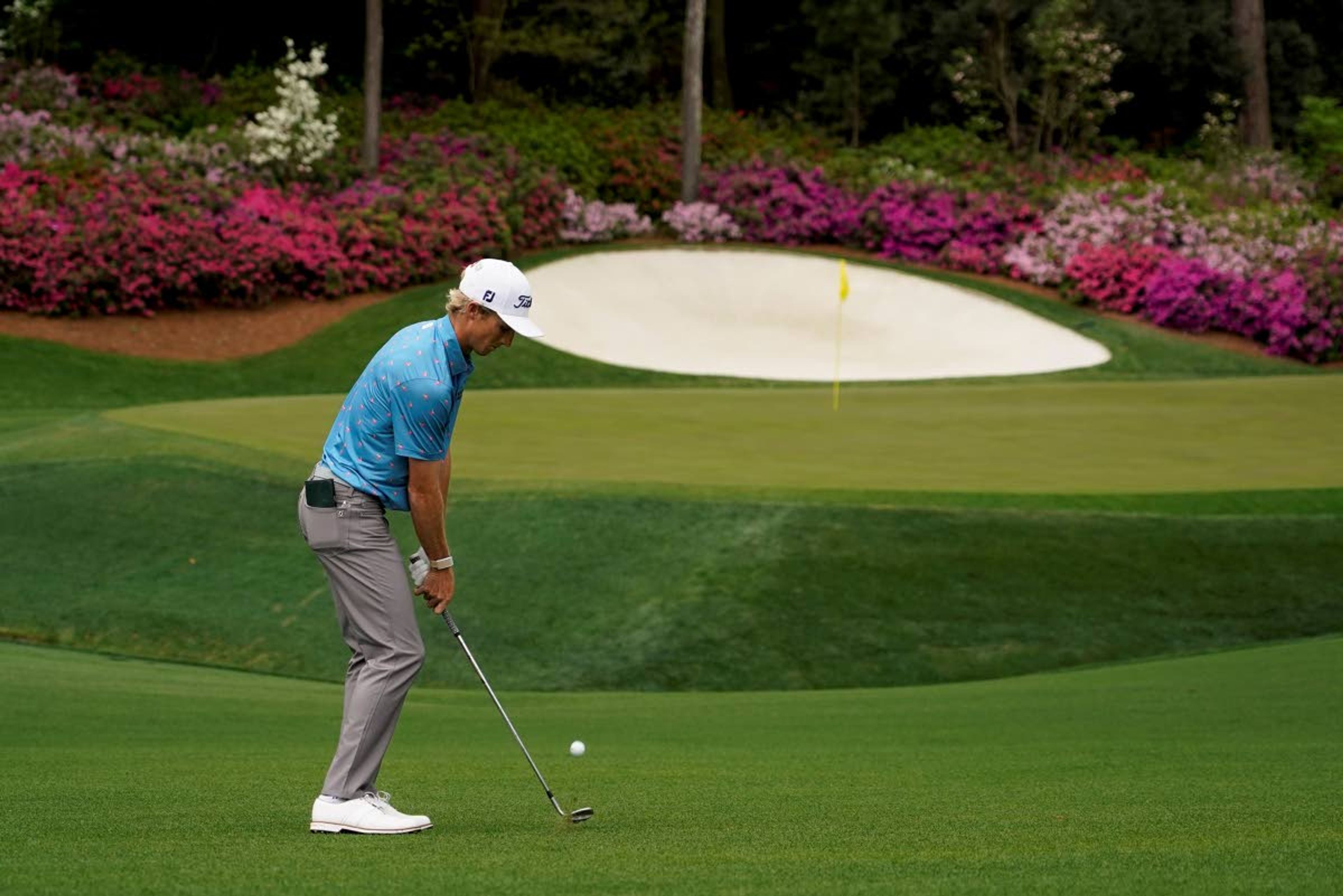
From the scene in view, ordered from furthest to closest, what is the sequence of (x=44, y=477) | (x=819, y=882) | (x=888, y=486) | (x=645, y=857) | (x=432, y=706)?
(x=44, y=477), (x=888, y=486), (x=432, y=706), (x=645, y=857), (x=819, y=882)

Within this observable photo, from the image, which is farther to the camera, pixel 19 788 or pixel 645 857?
pixel 19 788

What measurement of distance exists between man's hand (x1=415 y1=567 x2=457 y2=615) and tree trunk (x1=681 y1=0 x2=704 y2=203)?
89.7ft

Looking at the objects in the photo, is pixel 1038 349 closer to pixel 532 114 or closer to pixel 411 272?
pixel 411 272

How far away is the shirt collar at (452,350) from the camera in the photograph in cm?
556

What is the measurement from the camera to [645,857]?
5000 millimetres

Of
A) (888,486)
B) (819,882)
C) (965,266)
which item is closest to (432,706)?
(888,486)

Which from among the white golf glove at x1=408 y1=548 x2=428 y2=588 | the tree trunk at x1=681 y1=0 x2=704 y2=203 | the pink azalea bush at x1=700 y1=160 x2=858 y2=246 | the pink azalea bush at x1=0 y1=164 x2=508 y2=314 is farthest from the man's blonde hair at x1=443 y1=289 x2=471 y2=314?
the pink azalea bush at x1=700 y1=160 x2=858 y2=246

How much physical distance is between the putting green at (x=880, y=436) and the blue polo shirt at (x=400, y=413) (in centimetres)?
758

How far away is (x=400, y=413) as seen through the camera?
5.50 m

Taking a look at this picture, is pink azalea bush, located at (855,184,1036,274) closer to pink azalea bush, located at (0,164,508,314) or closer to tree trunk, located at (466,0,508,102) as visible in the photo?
pink azalea bush, located at (0,164,508,314)

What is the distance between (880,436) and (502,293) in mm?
10932

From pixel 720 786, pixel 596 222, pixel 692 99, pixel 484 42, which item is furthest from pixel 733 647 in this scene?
pixel 484 42

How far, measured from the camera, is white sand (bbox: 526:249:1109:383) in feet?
89.3

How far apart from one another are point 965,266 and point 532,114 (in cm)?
976
